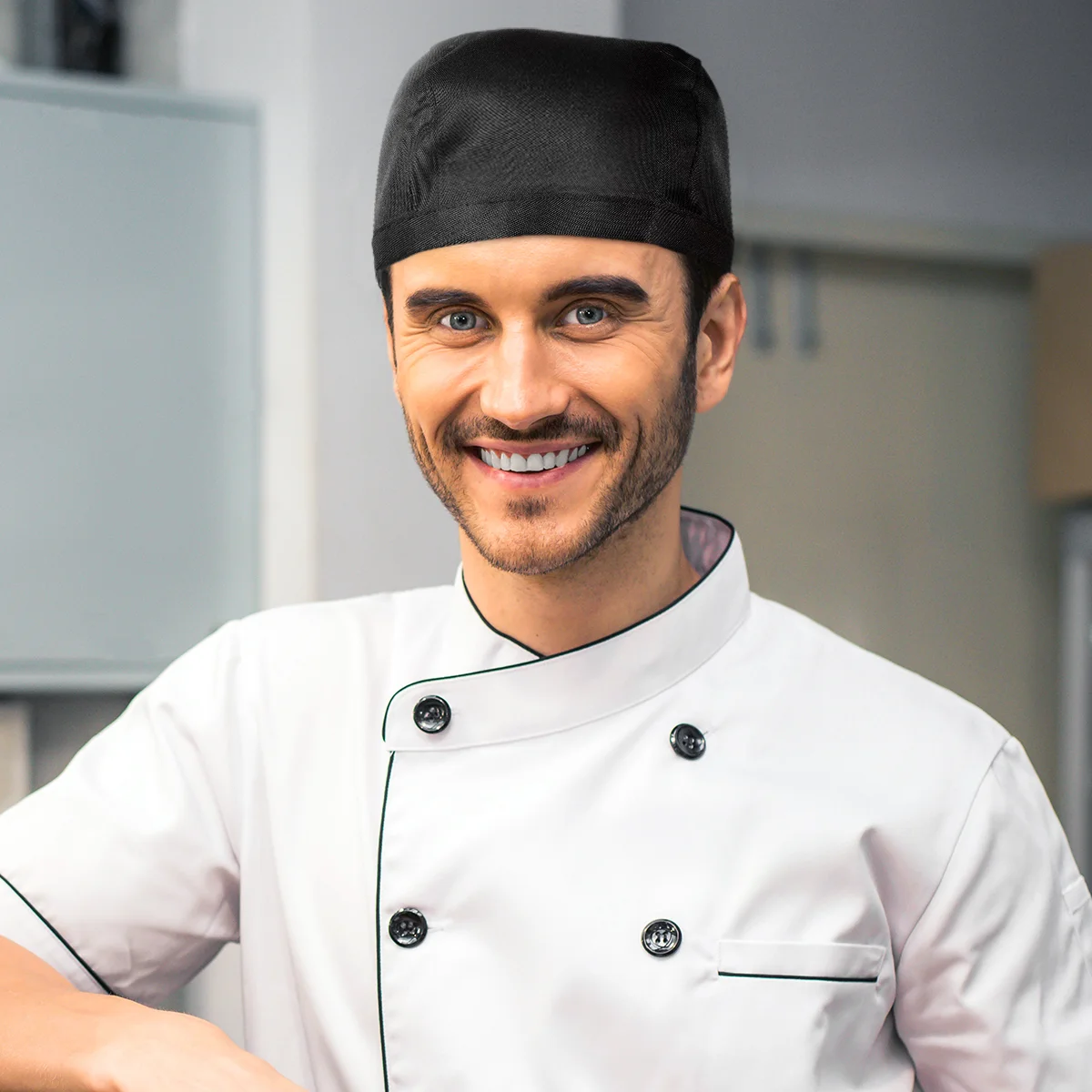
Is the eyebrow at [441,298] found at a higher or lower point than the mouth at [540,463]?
higher

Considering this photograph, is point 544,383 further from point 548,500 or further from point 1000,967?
point 1000,967

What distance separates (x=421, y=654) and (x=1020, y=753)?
0.45 metres

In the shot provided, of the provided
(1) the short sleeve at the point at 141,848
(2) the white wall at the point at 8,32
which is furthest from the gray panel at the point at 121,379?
(1) the short sleeve at the point at 141,848

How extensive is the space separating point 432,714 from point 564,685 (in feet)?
0.31

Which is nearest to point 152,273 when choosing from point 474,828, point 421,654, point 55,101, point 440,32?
point 55,101

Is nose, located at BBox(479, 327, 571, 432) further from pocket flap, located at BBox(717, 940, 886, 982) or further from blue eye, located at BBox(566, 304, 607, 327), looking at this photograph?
pocket flap, located at BBox(717, 940, 886, 982)

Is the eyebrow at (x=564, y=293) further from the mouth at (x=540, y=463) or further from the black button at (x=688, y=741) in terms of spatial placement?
the black button at (x=688, y=741)

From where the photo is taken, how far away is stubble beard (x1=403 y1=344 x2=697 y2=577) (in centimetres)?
96

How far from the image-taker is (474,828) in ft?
3.21

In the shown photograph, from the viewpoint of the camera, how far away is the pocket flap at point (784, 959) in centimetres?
94

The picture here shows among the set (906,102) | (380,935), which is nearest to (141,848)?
(380,935)

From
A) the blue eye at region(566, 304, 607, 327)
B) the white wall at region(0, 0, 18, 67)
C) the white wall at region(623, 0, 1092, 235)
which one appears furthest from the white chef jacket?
the white wall at region(623, 0, 1092, 235)

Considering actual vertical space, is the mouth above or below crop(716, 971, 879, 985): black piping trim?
above

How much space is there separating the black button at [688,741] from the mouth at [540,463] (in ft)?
0.65
